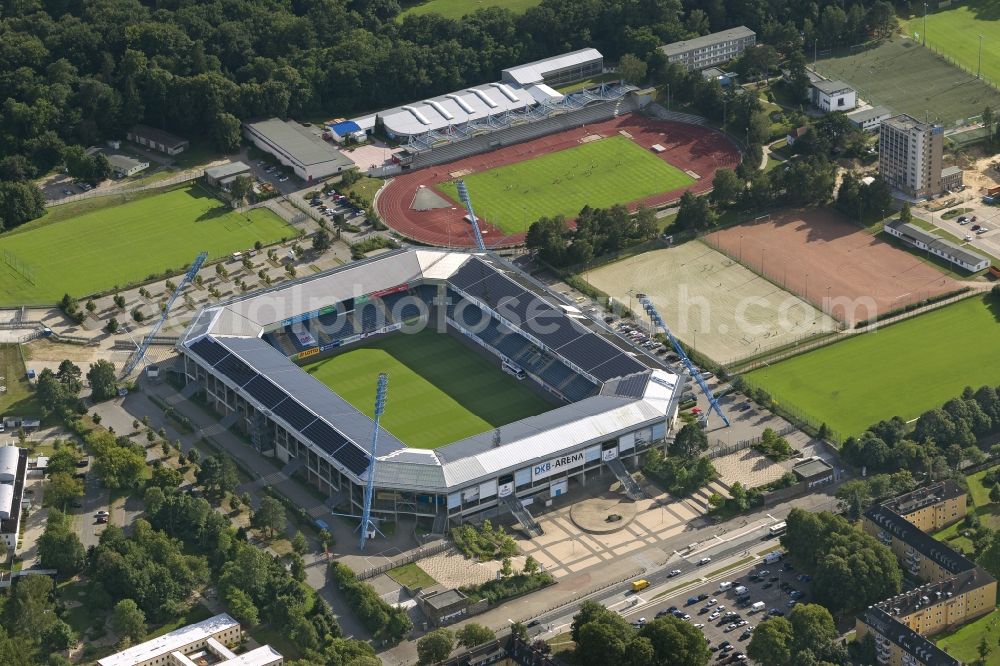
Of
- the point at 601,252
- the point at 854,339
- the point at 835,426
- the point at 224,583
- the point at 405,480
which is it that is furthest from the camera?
the point at 601,252

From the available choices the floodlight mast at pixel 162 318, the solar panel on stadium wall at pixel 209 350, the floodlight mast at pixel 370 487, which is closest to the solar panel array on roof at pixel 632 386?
the floodlight mast at pixel 370 487

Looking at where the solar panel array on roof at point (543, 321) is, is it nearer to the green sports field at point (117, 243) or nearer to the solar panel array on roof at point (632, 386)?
the solar panel array on roof at point (632, 386)

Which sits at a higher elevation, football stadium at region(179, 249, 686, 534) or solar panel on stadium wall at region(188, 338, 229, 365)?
solar panel on stadium wall at region(188, 338, 229, 365)

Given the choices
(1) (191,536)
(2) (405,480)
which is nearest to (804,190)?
(2) (405,480)

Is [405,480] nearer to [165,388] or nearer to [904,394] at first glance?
[165,388]

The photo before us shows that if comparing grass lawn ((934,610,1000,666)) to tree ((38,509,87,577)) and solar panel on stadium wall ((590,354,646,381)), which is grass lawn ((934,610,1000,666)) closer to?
solar panel on stadium wall ((590,354,646,381))

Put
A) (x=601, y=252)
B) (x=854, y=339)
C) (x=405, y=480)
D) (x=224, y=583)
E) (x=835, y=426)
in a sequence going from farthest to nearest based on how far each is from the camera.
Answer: (x=601, y=252)
(x=854, y=339)
(x=835, y=426)
(x=405, y=480)
(x=224, y=583)

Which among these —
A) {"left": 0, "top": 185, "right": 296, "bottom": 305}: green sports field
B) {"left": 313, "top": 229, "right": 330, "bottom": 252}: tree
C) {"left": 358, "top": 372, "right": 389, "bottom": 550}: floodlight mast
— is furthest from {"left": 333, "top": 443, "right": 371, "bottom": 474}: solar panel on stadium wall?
{"left": 0, "top": 185, "right": 296, "bottom": 305}: green sports field
